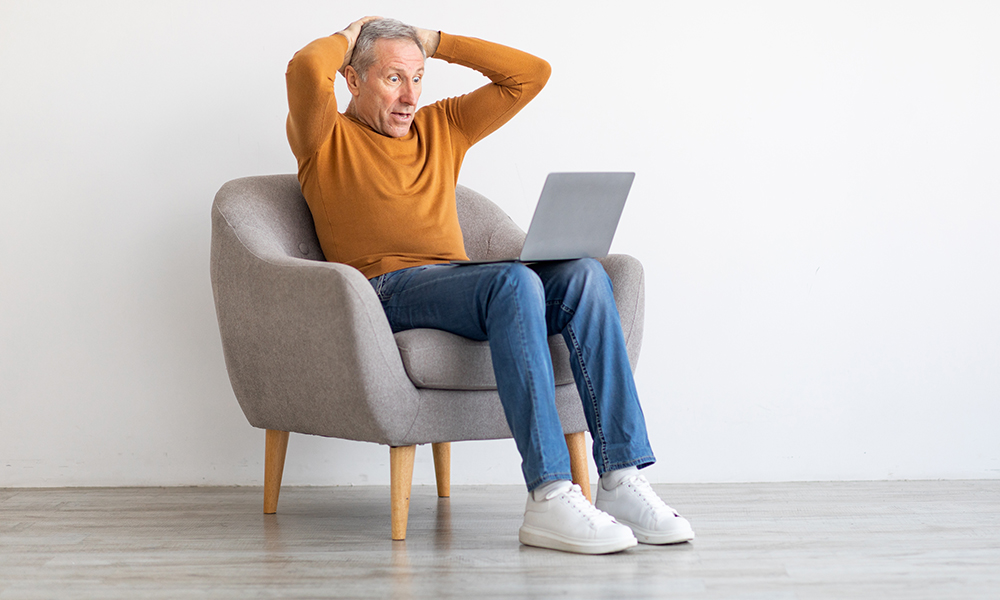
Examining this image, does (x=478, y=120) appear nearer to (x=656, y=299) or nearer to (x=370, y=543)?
(x=656, y=299)

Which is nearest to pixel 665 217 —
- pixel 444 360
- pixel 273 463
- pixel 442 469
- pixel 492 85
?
pixel 492 85

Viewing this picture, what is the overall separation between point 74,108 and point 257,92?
0.53 m

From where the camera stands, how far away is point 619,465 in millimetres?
1721

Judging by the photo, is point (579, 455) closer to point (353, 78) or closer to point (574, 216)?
point (574, 216)

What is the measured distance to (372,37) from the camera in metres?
2.11

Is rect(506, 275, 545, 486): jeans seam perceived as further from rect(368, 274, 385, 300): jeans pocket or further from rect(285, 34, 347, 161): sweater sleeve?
rect(285, 34, 347, 161): sweater sleeve

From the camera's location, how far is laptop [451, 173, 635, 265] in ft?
5.58

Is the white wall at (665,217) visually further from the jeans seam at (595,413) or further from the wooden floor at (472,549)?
the jeans seam at (595,413)

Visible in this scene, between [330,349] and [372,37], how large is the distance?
2.65 ft

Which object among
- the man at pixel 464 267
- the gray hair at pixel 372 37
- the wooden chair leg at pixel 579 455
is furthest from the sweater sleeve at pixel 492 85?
the wooden chair leg at pixel 579 455

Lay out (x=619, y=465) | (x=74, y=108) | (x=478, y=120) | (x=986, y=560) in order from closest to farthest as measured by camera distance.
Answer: (x=986, y=560) < (x=619, y=465) < (x=478, y=120) < (x=74, y=108)

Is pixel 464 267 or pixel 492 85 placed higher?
pixel 492 85

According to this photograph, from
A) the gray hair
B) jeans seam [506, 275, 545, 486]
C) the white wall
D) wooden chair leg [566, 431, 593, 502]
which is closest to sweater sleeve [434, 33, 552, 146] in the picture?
the gray hair

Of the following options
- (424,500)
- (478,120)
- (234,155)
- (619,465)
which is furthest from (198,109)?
(619,465)
